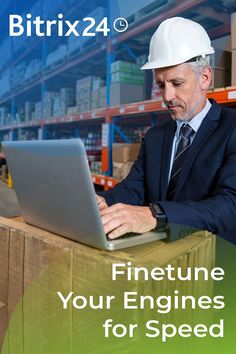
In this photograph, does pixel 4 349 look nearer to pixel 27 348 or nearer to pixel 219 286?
pixel 27 348

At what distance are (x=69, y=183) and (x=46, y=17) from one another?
5.29 meters

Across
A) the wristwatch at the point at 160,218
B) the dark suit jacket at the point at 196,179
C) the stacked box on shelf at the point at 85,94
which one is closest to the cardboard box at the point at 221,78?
the dark suit jacket at the point at 196,179

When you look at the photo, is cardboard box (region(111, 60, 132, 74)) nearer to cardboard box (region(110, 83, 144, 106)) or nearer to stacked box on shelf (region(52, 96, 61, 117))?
cardboard box (region(110, 83, 144, 106))

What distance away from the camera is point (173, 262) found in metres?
0.48

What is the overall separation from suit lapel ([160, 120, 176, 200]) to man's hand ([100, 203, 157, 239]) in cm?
45

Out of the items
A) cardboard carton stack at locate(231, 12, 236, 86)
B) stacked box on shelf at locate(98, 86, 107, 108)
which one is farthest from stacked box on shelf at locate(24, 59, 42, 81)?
cardboard carton stack at locate(231, 12, 236, 86)

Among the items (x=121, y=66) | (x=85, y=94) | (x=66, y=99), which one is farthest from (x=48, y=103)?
(x=121, y=66)

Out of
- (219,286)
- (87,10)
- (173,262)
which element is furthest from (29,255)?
(87,10)

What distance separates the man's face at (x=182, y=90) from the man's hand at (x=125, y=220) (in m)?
0.51

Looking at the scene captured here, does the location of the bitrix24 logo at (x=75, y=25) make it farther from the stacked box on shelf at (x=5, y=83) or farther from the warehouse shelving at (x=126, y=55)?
the stacked box on shelf at (x=5, y=83)

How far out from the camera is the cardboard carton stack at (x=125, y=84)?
299 centimetres

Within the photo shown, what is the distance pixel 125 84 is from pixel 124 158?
727 mm

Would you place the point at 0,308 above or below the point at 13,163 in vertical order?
below

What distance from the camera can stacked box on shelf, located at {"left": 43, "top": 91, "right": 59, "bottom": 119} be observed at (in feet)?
16.3
